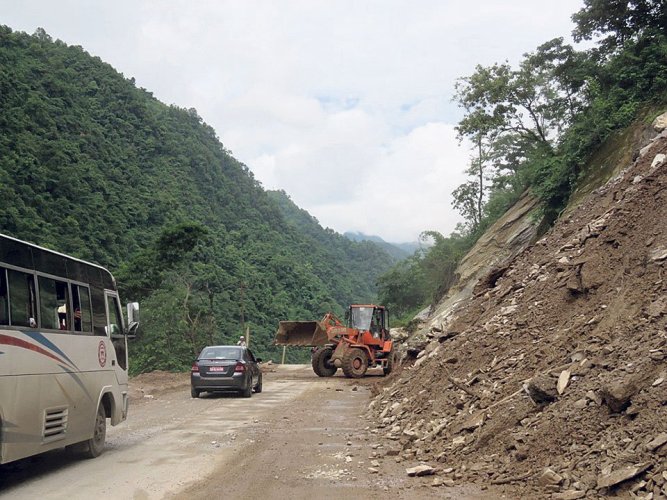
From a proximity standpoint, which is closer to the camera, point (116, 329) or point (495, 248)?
point (116, 329)

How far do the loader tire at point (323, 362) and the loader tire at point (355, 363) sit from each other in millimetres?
1577

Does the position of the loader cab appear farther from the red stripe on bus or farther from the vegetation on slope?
the red stripe on bus

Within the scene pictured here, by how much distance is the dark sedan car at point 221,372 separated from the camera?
64.2 ft

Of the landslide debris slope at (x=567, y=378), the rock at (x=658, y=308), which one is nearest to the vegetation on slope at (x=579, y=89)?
the landslide debris slope at (x=567, y=378)

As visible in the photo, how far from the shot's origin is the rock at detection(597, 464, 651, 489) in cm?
616

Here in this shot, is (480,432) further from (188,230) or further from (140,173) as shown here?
(140,173)

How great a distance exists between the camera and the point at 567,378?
8.48 metres

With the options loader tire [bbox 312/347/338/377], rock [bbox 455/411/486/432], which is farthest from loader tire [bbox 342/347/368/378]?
rock [bbox 455/411/486/432]

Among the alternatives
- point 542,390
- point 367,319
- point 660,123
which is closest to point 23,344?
point 542,390

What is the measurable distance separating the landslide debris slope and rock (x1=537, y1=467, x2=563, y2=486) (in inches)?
0.4

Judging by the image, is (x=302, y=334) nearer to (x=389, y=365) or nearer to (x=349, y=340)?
(x=349, y=340)

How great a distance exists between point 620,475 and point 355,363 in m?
20.8

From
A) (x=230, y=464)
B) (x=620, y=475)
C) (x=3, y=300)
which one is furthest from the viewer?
(x=230, y=464)

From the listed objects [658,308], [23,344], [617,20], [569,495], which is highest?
[617,20]
